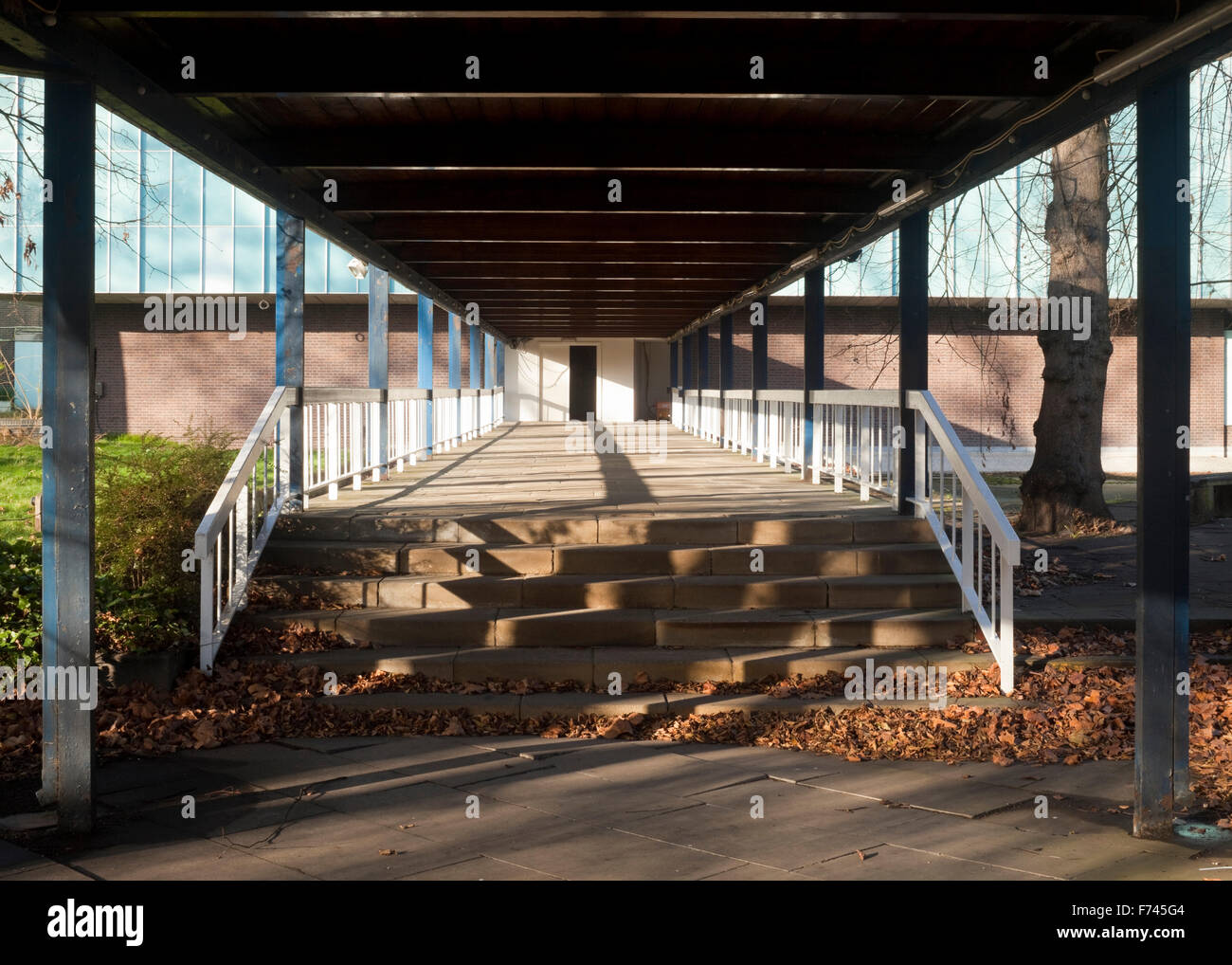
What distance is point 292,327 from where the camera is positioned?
866cm

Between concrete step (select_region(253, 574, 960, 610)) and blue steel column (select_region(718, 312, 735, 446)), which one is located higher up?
blue steel column (select_region(718, 312, 735, 446))

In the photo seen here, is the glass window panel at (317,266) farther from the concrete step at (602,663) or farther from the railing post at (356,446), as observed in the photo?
the concrete step at (602,663)

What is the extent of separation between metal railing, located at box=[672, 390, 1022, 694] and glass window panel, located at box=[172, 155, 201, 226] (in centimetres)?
1680

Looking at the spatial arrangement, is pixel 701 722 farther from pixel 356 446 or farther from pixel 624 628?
pixel 356 446

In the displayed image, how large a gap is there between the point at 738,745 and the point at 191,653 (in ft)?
10.1

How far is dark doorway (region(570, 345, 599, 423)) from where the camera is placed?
A: 3369cm

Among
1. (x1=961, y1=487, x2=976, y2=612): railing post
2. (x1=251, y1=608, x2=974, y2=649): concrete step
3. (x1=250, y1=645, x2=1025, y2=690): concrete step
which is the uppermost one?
(x1=961, y1=487, x2=976, y2=612): railing post

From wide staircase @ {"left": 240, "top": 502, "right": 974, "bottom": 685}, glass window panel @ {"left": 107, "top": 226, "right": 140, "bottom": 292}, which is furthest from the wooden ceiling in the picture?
glass window panel @ {"left": 107, "top": 226, "right": 140, "bottom": 292}

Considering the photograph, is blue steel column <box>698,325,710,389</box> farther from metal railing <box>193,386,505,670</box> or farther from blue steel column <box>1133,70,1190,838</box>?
blue steel column <box>1133,70,1190,838</box>

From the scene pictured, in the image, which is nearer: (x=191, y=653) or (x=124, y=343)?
(x=191, y=653)
